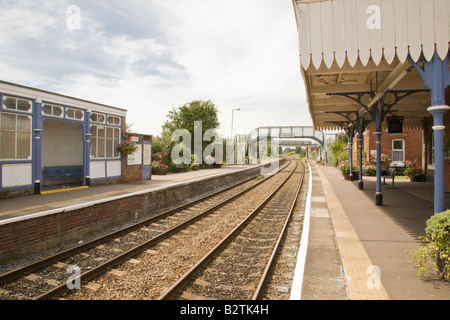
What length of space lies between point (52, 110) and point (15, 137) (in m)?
1.70

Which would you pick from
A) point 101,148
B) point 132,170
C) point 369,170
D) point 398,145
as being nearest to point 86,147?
point 101,148

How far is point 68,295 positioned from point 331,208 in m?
7.61

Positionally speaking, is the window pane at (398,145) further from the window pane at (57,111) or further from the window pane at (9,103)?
the window pane at (9,103)

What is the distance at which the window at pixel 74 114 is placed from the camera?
430 inches

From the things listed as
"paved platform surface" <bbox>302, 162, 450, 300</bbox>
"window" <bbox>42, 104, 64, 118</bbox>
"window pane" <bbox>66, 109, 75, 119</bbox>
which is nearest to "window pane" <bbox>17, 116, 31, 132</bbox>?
"window" <bbox>42, 104, 64, 118</bbox>

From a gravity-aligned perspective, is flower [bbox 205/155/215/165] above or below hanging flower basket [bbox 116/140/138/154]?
below

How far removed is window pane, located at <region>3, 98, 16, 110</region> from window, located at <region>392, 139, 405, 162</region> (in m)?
22.9

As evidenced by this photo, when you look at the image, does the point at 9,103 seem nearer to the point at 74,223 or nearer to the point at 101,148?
the point at 101,148

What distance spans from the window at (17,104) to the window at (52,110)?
531 millimetres

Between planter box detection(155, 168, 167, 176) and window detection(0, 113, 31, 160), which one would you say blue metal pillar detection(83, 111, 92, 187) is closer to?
window detection(0, 113, 31, 160)

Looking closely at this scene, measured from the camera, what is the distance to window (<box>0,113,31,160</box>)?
8562mm

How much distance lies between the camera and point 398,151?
21.0 metres

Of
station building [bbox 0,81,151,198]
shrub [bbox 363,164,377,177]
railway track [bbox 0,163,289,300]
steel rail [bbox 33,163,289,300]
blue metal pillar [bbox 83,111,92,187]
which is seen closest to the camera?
steel rail [bbox 33,163,289,300]
